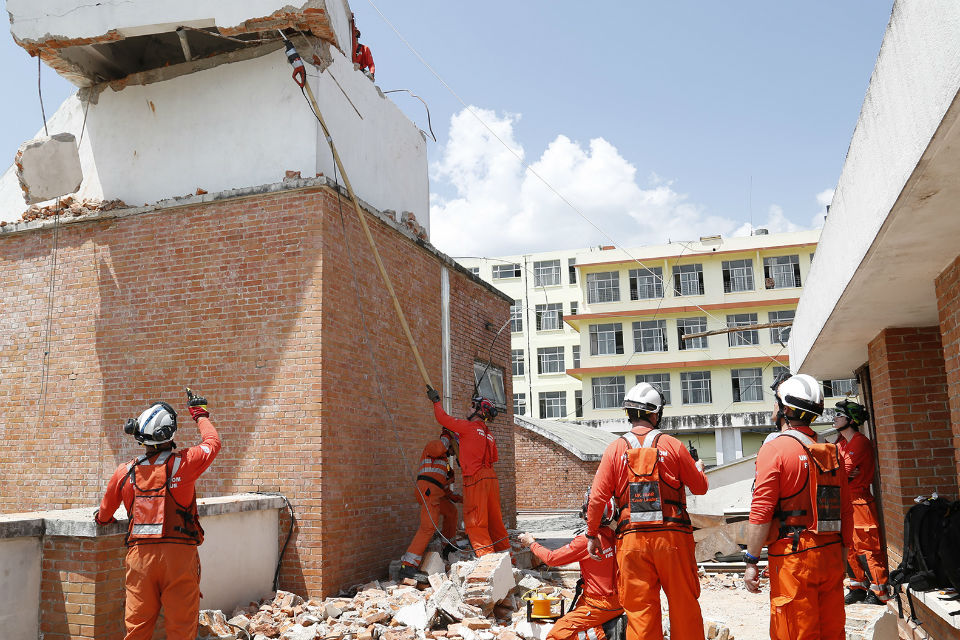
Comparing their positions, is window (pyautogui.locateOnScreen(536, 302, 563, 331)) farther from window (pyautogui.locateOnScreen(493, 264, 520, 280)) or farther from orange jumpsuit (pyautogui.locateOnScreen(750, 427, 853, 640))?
orange jumpsuit (pyautogui.locateOnScreen(750, 427, 853, 640))

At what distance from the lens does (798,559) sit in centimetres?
481

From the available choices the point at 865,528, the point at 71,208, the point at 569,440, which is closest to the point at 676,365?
the point at 569,440

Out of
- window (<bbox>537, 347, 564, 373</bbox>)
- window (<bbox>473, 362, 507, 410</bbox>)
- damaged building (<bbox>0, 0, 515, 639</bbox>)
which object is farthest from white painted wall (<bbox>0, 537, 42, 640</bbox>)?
window (<bbox>537, 347, 564, 373</bbox>)

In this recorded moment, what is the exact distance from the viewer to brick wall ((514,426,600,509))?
2428 centimetres

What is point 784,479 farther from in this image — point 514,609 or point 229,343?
point 229,343

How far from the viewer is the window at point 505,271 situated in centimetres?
5291

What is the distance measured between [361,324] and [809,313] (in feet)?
17.1

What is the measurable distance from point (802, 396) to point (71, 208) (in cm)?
887

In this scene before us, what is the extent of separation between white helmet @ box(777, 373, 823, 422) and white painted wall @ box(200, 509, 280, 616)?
526 cm

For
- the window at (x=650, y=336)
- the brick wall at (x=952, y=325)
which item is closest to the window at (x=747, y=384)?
the window at (x=650, y=336)

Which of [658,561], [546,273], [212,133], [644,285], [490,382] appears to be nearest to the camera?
[658,561]

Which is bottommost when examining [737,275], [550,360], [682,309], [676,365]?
[676,365]

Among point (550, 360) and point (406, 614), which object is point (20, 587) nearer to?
point (406, 614)

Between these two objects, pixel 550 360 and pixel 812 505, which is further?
pixel 550 360
